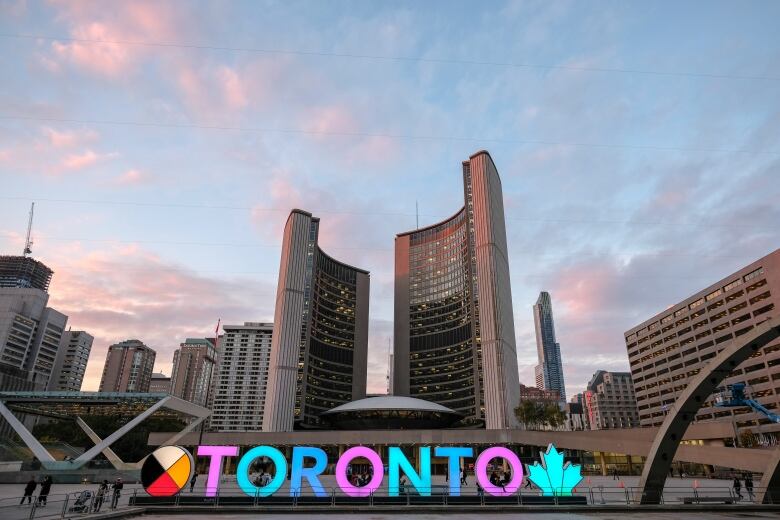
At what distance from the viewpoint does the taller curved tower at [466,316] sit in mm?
127250

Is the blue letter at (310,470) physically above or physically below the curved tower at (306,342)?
below

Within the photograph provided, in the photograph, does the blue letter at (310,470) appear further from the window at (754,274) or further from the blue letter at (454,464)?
the window at (754,274)

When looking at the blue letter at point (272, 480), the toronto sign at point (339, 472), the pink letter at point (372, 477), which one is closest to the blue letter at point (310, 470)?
the toronto sign at point (339, 472)

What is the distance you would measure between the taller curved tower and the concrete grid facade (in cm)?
5149

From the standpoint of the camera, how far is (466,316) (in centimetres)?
16975

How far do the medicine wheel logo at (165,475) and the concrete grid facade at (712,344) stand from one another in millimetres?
118873

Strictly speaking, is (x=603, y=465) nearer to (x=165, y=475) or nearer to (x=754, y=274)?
(x=754, y=274)

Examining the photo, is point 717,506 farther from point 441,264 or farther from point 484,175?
point 441,264

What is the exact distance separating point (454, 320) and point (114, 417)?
112 metres

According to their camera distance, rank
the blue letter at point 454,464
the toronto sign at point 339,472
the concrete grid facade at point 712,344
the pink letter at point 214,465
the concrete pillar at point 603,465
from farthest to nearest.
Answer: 1. the concrete grid facade at point 712,344
2. the concrete pillar at point 603,465
3. the blue letter at point 454,464
4. the pink letter at point 214,465
5. the toronto sign at point 339,472

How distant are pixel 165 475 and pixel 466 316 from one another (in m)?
148

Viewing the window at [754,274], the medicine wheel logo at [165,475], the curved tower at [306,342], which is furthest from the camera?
the curved tower at [306,342]

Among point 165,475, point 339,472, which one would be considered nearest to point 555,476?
point 339,472

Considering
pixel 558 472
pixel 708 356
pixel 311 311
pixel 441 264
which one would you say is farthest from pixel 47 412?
pixel 708 356
